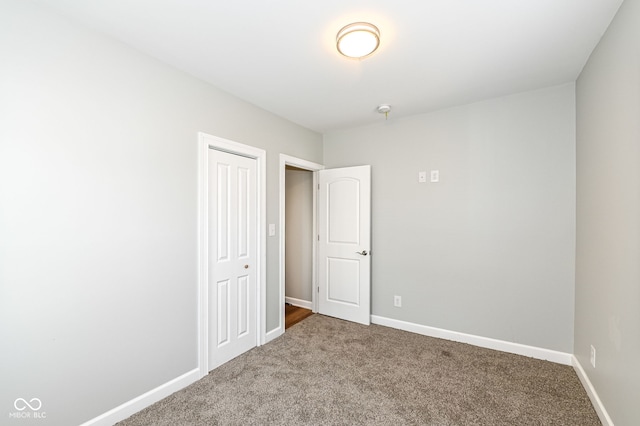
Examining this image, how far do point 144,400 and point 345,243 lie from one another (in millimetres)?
2489

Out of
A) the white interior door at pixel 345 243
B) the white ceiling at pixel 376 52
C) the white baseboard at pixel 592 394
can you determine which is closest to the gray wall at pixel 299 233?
Answer: the white interior door at pixel 345 243

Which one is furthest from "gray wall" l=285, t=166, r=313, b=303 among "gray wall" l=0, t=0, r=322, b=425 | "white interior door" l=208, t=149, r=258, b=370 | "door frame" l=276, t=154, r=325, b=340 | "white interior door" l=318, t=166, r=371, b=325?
"gray wall" l=0, t=0, r=322, b=425

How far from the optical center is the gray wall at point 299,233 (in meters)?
4.08

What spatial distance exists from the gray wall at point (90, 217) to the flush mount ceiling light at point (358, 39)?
131 cm

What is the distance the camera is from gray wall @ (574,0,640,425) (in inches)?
55.7

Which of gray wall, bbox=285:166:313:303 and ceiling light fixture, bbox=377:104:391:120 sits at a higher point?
ceiling light fixture, bbox=377:104:391:120

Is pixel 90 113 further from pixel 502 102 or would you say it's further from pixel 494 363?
pixel 494 363

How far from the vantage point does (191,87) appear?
2277 mm

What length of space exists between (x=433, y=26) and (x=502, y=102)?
4.97ft

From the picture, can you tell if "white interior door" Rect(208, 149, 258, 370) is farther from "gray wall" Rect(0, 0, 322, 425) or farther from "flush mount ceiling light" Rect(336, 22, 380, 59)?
"flush mount ceiling light" Rect(336, 22, 380, 59)

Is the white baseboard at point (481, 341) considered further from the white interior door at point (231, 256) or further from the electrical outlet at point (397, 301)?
the white interior door at point (231, 256)

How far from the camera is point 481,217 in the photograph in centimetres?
285

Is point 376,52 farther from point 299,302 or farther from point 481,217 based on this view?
point 299,302

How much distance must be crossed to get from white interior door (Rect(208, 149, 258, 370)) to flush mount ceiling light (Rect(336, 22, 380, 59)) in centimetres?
143
